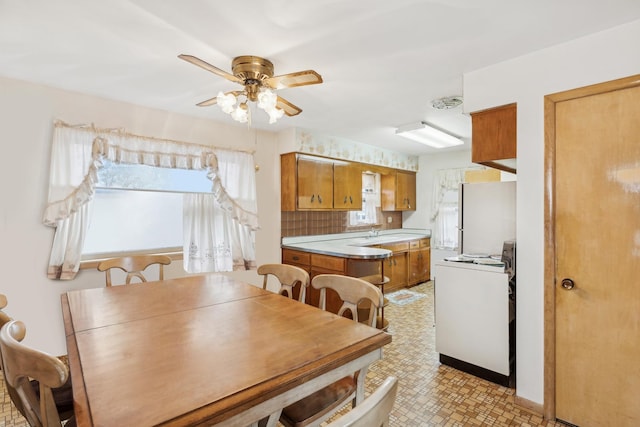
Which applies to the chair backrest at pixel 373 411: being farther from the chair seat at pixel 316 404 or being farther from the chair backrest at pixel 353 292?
the chair backrest at pixel 353 292

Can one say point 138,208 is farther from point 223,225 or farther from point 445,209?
point 445,209

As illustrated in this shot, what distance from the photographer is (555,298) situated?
1.96m

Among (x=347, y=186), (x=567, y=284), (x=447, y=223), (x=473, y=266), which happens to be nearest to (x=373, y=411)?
(x=567, y=284)

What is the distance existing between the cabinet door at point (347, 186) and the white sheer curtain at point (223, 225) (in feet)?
4.22

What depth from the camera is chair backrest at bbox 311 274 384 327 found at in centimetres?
164

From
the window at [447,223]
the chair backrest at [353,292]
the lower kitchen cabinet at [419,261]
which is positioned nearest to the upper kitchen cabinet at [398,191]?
the window at [447,223]

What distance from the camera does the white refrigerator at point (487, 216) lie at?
293 cm

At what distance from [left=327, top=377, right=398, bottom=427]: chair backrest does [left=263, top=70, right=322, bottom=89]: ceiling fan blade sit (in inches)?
61.3

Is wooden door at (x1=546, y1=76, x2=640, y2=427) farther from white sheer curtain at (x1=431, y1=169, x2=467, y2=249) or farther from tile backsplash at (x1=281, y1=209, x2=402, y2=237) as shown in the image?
white sheer curtain at (x1=431, y1=169, x2=467, y2=249)

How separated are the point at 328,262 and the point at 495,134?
219 cm

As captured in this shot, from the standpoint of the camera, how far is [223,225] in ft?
12.0

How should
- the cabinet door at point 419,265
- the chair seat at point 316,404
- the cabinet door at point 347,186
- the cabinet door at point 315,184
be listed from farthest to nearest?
the cabinet door at point 419,265 → the cabinet door at point 347,186 → the cabinet door at point 315,184 → the chair seat at point 316,404

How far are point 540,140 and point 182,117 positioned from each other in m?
3.27

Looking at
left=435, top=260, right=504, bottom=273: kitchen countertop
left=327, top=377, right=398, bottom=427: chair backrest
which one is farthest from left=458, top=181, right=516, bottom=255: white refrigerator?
left=327, top=377, right=398, bottom=427: chair backrest
